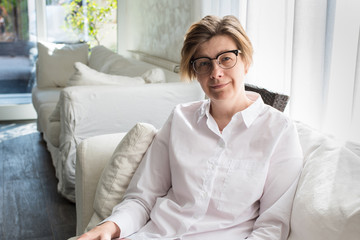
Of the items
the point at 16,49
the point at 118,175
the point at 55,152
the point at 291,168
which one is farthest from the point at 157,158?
the point at 16,49

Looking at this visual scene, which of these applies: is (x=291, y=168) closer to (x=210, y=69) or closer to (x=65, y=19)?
(x=210, y=69)

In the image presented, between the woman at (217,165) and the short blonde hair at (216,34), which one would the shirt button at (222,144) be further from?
the short blonde hair at (216,34)

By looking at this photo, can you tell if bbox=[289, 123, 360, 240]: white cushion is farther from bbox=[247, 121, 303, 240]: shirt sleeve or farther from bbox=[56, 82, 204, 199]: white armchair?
bbox=[56, 82, 204, 199]: white armchair

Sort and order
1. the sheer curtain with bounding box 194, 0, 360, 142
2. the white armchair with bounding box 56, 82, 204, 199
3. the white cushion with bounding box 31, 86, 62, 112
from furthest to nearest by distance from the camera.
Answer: the white cushion with bounding box 31, 86, 62, 112
the white armchair with bounding box 56, 82, 204, 199
the sheer curtain with bounding box 194, 0, 360, 142

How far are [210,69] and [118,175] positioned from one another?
0.52 metres

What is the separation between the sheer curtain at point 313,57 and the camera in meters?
1.62

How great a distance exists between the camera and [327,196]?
3.94 ft

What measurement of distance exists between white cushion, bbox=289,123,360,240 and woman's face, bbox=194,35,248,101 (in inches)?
12.0

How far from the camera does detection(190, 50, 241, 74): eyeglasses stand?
1493mm

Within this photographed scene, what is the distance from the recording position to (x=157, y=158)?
5.21 feet

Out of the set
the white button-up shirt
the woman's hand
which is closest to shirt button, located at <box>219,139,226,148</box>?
the white button-up shirt

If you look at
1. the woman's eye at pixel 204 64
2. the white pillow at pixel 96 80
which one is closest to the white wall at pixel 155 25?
the white pillow at pixel 96 80

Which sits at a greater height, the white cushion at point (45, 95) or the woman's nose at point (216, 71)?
the woman's nose at point (216, 71)

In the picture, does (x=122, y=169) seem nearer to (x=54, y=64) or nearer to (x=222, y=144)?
(x=222, y=144)
